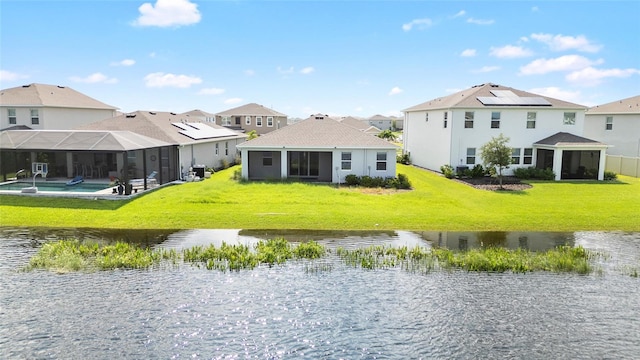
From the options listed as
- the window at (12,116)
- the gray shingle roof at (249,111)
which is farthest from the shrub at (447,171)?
the gray shingle roof at (249,111)

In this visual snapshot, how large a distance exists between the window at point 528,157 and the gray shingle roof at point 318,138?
11.0m

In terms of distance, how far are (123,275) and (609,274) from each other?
1434 cm

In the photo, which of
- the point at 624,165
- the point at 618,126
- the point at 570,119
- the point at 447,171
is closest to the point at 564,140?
the point at 570,119

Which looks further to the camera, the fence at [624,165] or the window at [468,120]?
the fence at [624,165]

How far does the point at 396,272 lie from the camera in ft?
46.1

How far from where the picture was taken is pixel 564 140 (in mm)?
32969

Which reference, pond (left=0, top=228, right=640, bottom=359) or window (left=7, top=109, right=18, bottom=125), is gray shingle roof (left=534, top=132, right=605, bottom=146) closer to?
pond (left=0, top=228, right=640, bottom=359)

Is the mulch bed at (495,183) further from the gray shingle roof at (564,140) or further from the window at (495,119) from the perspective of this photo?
the window at (495,119)

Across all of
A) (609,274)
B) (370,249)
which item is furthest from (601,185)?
(370,249)

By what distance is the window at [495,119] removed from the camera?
1324 inches

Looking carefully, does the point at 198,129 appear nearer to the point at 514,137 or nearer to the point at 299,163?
the point at 299,163

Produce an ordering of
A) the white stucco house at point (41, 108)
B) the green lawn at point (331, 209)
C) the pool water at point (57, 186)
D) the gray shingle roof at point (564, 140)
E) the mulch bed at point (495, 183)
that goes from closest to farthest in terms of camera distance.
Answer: the green lawn at point (331, 209) < the pool water at point (57, 186) < the mulch bed at point (495, 183) < the gray shingle roof at point (564, 140) < the white stucco house at point (41, 108)

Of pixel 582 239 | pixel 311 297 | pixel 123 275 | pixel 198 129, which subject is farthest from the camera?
pixel 198 129

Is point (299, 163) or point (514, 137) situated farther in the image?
point (514, 137)
